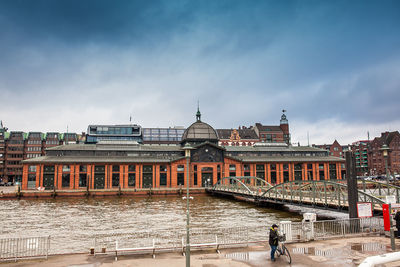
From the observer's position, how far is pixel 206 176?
262 ft

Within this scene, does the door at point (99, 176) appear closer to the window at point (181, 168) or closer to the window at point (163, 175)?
the window at point (163, 175)

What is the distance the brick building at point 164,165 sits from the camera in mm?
72125

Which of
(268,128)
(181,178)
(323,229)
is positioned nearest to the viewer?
(323,229)

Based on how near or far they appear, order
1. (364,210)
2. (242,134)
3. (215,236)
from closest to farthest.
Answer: (364,210) → (215,236) → (242,134)

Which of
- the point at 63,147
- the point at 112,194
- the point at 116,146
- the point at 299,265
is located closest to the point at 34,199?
the point at 112,194

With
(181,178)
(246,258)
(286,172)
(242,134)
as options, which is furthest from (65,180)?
(242,134)

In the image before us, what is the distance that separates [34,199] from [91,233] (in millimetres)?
40014

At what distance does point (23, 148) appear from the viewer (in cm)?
11762

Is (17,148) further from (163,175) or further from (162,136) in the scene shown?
(163,175)

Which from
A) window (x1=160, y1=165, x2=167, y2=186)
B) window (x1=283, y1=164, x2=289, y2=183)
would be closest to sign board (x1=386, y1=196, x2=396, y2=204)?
window (x1=160, y1=165, x2=167, y2=186)

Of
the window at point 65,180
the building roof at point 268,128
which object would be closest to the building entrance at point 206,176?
the window at point 65,180

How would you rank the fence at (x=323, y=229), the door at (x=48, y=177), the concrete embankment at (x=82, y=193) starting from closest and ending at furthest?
the fence at (x=323, y=229) → the concrete embankment at (x=82, y=193) → the door at (x=48, y=177)

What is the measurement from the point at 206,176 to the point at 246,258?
6503cm

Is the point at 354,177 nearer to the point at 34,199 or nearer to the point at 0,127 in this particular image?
the point at 34,199
